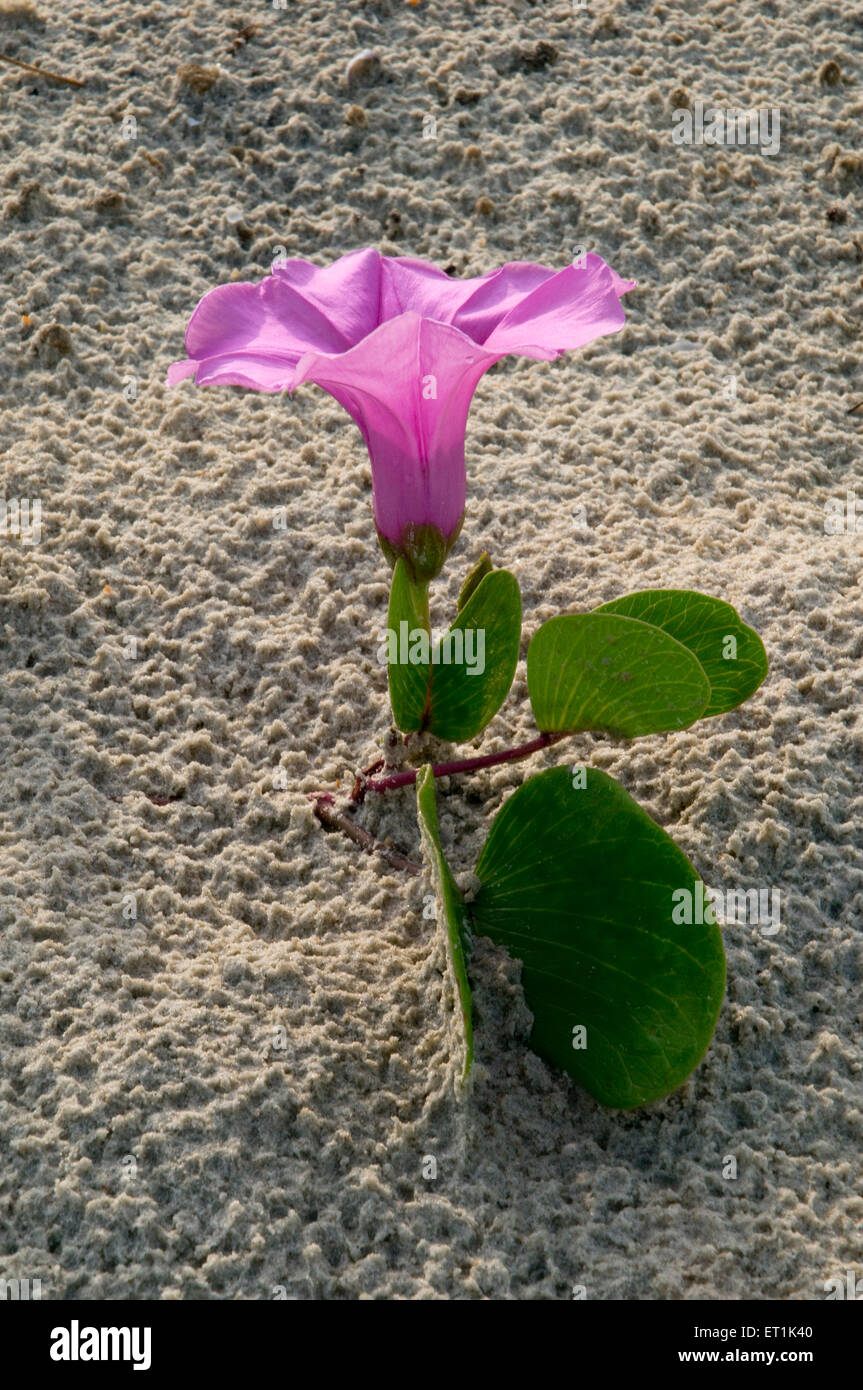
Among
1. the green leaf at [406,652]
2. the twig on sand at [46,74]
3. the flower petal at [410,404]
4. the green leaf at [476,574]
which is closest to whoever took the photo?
the flower petal at [410,404]

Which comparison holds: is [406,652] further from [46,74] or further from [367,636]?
[46,74]

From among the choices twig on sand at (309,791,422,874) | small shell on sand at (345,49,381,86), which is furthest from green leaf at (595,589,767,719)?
small shell on sand at (345,49,381,86)

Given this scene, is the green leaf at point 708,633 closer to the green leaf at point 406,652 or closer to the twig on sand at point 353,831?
the green leaf at point 406,652

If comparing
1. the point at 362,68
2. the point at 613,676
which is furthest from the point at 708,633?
the point at 362,68

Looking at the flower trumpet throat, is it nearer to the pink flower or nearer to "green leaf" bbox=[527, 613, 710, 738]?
the pink flower

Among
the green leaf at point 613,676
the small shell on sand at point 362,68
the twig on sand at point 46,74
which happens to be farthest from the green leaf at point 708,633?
the twig on sand at point 46,74

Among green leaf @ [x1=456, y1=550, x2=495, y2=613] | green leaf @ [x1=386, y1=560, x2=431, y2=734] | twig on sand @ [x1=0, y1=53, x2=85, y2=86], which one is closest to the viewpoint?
green leaf @ [x1=386, y1=560, x2=431, y2=734]

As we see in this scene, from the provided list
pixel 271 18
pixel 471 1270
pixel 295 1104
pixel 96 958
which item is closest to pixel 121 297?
pixel 271 18
